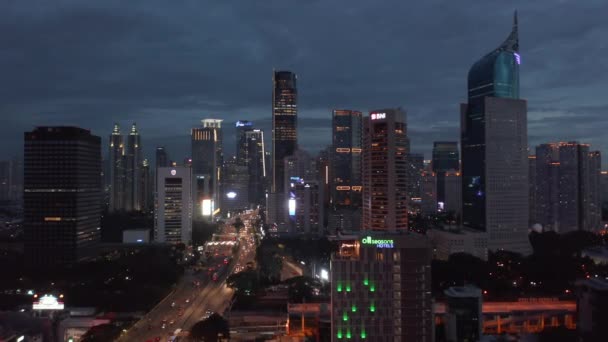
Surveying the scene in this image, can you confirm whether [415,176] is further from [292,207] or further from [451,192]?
[292,207]

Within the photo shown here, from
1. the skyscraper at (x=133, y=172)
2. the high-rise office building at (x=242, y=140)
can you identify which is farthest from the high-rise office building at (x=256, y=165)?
the skyscraper at (x=133, y=172)

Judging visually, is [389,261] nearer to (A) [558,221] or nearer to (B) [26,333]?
(B) [26,333]

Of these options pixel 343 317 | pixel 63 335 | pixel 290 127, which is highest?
pixel 290 127

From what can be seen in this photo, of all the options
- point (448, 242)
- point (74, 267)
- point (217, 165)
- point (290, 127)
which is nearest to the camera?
point (74, 267)

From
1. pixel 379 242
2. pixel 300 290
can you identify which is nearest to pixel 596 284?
pixel 379 242

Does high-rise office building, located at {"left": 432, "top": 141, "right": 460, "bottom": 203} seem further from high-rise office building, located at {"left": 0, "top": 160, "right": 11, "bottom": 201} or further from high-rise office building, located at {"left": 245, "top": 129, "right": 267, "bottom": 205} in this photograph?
high-rise office building, located at {"left": 0, "top": 160, "right": 11, "bottom": 201}

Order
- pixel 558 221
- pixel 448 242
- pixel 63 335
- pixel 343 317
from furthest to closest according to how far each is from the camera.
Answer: pixel 558 221 < pixel 448 242 < pixel 63 335 < pixel 343 317

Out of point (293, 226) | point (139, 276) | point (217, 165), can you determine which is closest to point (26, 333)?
point (139, 276)

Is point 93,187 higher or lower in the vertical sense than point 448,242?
higher
